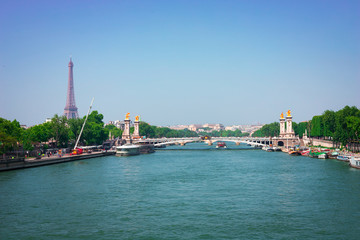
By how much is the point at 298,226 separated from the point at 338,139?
Answer: 50.0 meters

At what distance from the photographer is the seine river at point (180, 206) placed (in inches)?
792

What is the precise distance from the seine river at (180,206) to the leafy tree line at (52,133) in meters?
10.9

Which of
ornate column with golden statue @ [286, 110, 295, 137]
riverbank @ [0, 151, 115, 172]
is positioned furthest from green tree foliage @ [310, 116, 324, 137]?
riverbank @ [0, 151, 115, 172]

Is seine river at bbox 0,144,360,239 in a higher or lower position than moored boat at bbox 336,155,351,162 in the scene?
lower

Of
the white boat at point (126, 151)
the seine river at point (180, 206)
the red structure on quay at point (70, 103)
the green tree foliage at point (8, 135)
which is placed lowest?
the seine river at point (180, 206)

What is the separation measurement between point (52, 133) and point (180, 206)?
1930 inches

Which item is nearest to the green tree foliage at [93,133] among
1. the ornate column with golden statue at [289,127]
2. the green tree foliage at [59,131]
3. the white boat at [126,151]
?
the green tree foliage at [59,131]

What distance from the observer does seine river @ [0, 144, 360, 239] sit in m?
20.1

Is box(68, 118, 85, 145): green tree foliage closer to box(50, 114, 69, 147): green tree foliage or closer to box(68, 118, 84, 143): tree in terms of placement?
box(68, 118, 84, 143): tree

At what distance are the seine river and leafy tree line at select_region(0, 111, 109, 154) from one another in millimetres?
10931

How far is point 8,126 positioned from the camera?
52438 mm

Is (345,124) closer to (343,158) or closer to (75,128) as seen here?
(343,158)

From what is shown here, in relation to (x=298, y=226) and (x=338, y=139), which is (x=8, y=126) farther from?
(x=338, y=139)

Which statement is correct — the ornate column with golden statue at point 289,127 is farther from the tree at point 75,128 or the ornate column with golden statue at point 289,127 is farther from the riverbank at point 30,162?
the riverbank at point 30,162
